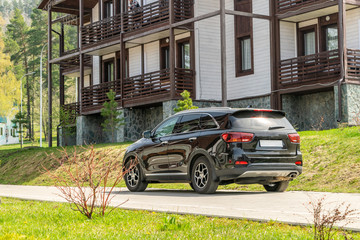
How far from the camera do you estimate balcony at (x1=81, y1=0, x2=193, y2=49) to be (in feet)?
92.0

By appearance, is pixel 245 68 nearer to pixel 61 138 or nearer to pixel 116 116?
pixel 116 116

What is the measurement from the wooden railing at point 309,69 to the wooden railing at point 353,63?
1.39 feet

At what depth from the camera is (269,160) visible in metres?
11.9

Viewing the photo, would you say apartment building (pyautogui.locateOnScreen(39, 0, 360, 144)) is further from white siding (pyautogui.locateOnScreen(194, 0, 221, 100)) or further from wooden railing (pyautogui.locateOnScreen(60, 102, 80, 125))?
wooden railing (pyautogui.locateOnScreen(60, 102, 80, 125))

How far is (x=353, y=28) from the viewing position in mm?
23656

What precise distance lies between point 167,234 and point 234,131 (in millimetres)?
5234

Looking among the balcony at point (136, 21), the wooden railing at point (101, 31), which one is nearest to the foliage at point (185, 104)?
the balcony at point (136, 21)

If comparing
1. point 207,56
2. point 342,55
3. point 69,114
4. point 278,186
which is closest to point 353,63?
point 342,55

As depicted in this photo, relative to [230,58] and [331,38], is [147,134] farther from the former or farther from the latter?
[230,58]

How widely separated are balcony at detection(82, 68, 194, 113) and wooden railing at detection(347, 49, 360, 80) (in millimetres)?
7476

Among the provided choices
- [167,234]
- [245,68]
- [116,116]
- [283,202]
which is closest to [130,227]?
[167,234]

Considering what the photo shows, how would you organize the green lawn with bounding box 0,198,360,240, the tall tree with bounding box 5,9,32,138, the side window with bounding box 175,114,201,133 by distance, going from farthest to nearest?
the tall tree with bounding box 5,9,32,138, the side window with bounding box 175,114,201,133, the green lawn with bounding box 0,198,360,240

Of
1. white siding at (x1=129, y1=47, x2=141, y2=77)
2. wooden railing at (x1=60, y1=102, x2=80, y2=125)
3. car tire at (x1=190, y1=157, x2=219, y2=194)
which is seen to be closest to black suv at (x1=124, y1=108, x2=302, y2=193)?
car tire at (x1=190, y1=157, x2=219, y2=194)

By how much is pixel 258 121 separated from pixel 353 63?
11963 millimetres
